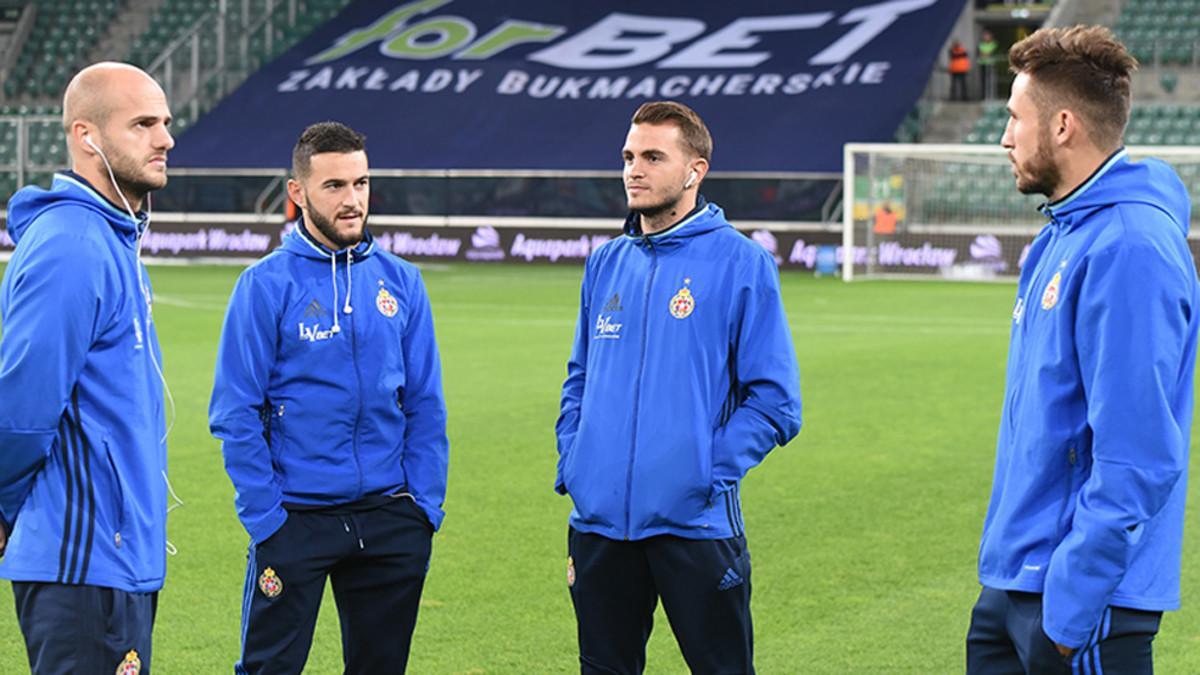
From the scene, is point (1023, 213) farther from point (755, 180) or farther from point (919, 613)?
point (919, 613)

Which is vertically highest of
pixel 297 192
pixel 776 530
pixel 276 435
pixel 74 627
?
pixel 297 192

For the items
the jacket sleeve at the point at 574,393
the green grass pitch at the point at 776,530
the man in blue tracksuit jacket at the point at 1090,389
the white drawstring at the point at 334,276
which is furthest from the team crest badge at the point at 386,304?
the man in blue tracksuit jacket at the point at 1090,389

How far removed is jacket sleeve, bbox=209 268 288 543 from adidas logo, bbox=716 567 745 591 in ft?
3.93

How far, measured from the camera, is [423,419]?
4855 mm

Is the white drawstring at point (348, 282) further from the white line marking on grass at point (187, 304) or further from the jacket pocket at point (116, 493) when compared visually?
the white line marking on grass at point (187, 304)

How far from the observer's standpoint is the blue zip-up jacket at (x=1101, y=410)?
128 inches

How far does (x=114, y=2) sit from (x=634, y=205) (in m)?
39.0

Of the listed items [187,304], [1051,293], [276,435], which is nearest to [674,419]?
[276,435]

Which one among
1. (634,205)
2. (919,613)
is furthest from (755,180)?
(634,205)

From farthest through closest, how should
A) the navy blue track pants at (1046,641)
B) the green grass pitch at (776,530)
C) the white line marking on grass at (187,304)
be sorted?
1. the white line marking on grass at (187,304)
2. the green grass pitch at (776,530)
3. the navy blue track pants at (1046,641)

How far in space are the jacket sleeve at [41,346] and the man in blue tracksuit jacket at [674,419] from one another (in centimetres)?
144

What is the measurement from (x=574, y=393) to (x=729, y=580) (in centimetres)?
70

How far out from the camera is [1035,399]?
3.46 meters

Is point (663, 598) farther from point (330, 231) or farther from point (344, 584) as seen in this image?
point (330, 231)
